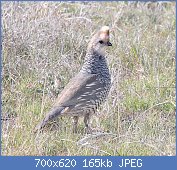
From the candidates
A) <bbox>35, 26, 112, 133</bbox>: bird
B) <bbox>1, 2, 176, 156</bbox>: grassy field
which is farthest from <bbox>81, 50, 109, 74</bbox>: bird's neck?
<bbox>1, 2, 176, 156</bbox>: grassy field

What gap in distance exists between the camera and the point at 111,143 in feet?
19.2

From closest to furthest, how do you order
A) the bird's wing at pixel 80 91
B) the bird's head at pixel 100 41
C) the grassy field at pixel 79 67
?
the grassy field at pixel 79 67, the bird's wing at pixel 80 91, the bird's head at pixel 100 41

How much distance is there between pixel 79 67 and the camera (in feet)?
24.5

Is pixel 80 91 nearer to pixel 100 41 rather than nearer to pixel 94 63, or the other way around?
pixel 94 63

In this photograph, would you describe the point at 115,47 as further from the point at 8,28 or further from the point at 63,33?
the point at 8,28

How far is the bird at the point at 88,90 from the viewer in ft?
19.9

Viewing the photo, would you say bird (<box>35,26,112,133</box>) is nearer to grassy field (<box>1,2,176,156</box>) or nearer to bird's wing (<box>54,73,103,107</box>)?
bird's wing (<box>54,73,103,107</box>)

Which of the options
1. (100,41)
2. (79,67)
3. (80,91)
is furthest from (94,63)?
(79,67)

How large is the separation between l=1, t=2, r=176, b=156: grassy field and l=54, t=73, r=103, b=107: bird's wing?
0.74ft

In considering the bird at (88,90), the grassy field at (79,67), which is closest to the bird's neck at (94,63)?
the bird at (88,90)

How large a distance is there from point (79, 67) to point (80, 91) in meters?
1.34

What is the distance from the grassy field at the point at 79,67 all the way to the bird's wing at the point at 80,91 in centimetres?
23

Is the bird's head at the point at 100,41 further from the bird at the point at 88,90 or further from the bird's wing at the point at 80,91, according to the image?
the bird's wing at the point at 80,91

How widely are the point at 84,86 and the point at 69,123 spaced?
37 centimetres
